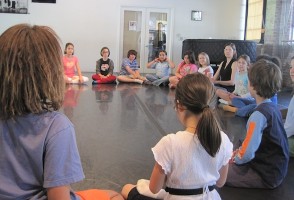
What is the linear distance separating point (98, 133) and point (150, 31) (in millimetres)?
7686

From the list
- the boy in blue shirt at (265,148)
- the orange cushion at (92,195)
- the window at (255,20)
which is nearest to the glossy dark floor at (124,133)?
the boy in blue shirt at (265,148)

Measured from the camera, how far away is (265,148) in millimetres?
1905

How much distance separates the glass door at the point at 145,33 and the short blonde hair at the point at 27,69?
9337mm

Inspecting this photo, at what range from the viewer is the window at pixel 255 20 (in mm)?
8386

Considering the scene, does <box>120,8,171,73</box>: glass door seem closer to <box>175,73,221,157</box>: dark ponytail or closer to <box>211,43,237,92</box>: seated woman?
<box>211,43,237,92</box>: seated woman

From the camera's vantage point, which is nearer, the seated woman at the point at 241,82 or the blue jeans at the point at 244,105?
the blue jeans at the point at 244,105

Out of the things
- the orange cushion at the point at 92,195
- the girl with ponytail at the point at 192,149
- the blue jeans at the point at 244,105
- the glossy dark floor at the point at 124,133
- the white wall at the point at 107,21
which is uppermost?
the white wall at the point at 107,21

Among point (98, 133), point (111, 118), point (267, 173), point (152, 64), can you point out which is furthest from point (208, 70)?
point (267, 173)

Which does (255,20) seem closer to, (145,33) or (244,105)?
(145,33)

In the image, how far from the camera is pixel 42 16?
9586mm

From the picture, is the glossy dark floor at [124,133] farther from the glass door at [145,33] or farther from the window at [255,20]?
the glass door at [145,33]

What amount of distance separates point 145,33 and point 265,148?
8570 mm

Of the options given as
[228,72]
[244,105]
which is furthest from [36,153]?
[228,72]

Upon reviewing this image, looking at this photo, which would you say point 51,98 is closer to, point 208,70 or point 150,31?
point 208,70
